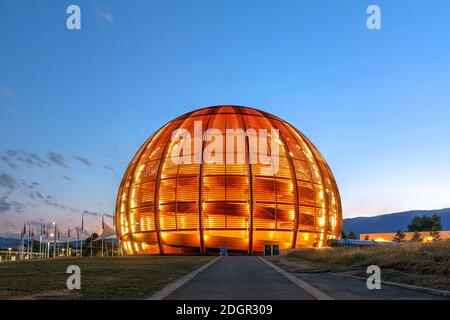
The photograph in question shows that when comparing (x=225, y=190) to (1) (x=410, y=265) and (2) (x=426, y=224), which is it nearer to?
(1) (x=410, y=265)

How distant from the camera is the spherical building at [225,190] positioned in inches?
1639

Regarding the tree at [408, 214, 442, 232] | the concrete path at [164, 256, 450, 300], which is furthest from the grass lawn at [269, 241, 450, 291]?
the tree at [408, 214, 442, 232]

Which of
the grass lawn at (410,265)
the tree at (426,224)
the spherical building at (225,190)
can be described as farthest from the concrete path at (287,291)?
the tree at (426,224)

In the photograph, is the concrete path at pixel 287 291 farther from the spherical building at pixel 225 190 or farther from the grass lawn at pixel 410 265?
Answer: the spherical building at pixel 225 190

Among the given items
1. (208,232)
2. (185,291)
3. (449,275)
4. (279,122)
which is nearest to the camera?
(185,291)

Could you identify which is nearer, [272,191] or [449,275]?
[449,275]

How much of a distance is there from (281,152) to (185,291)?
35.1 metres

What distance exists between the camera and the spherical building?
41625 mm

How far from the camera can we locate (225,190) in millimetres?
41812

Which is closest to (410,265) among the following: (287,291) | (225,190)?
(287,291)

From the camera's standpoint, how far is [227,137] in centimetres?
4419

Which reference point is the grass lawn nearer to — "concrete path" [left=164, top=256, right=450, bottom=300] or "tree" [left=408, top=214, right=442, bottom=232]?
"concrete path" [left=164, top=256, right=450, bottom=300]
